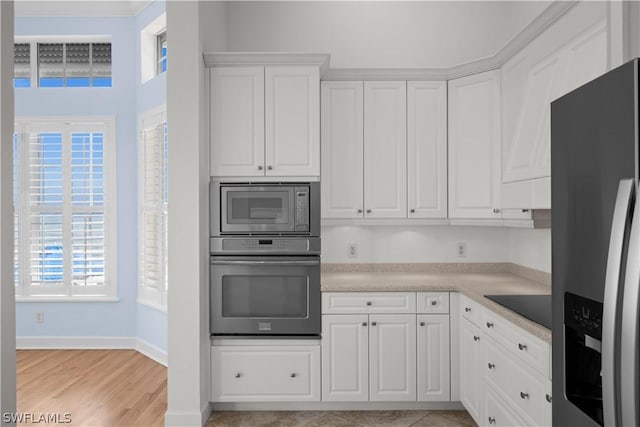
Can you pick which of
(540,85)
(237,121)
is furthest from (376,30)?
(540,85)

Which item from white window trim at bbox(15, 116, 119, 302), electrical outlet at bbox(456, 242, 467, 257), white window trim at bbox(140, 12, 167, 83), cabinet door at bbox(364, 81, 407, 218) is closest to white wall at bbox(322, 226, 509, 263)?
electrical outlet at bbox(456, 242, 467, 257)

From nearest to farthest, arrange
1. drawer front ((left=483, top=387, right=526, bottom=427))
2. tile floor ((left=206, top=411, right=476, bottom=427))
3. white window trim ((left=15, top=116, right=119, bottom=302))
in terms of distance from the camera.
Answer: drawer front ((left=483, top=387, right=526, bottom=427)) < tile floor ((left=206, top=411, right=476, bottom=427)) < white window trim ((left=15, top=116, right=119, bottom=302))

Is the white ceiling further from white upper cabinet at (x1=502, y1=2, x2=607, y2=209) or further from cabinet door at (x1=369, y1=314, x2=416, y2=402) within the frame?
cabinet door at (x1=369, y1=314, x2=416, y2=402)

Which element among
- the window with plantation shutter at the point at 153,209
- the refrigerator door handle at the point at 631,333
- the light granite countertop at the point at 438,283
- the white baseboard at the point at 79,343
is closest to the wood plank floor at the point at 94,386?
the white baseboard at the point at 79,343

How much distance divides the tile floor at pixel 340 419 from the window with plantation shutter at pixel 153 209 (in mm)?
1451

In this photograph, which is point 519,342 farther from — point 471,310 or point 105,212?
point 105,212

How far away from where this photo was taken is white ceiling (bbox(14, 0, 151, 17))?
445 cm

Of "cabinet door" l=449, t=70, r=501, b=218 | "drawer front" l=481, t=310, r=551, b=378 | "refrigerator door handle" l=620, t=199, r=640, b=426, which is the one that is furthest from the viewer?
"cabinet door" l=449, t=70, r=501, b=218

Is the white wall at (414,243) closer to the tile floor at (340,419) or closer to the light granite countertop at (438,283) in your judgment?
the light granite countertop at (438,283)

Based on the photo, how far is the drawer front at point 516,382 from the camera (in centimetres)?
199

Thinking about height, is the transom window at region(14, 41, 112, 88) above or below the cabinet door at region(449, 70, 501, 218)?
→ above

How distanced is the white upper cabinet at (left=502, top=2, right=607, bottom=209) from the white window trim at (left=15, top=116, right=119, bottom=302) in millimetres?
3602

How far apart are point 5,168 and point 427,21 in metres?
3.43

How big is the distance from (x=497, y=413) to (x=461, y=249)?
1.52m
